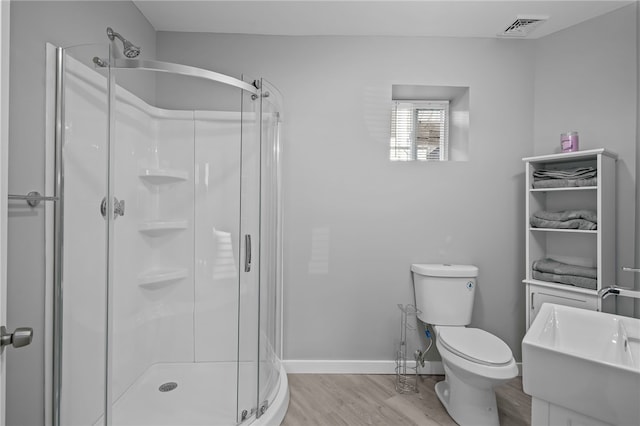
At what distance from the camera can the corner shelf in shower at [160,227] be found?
63.4 inches

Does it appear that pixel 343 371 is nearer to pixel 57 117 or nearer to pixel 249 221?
pixel 249 221

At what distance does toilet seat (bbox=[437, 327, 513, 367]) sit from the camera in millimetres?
1681

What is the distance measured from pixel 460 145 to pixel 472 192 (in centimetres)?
39

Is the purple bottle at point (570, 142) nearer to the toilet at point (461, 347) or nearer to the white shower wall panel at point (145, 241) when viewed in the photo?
the toilet at point (461, 347)

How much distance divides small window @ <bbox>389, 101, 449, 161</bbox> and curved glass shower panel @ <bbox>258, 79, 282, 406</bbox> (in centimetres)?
108

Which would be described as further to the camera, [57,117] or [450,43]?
[450,43]

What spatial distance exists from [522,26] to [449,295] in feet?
6.17

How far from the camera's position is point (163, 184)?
64.1 inches

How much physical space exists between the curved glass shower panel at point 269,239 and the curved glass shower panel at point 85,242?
0.73 m

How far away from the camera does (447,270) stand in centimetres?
216

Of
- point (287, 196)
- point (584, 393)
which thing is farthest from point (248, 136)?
point (584, 393)

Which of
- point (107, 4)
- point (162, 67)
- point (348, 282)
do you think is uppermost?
point (107, 4)

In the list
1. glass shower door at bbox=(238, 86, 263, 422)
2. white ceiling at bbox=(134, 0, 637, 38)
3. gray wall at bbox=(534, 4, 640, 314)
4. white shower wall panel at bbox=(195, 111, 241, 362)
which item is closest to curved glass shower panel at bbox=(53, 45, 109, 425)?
white shower wall panel at bbox=(195, 111, 241, 362)

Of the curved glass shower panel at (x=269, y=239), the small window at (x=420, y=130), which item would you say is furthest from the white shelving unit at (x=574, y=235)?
the curved glass shower panel at (x=269, y=239)
